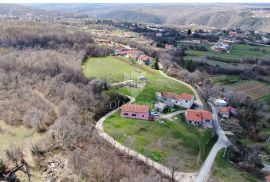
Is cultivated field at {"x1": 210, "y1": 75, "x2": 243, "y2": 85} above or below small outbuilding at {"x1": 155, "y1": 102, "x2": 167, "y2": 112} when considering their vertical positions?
below

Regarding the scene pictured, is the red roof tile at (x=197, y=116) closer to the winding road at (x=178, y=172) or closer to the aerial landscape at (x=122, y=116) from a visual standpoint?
the aerial landscape at (x=122, y=116)

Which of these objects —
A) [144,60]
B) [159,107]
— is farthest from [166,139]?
[144,60]

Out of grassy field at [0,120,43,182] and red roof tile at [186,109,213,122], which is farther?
red roof tile at [186,109,213,122]

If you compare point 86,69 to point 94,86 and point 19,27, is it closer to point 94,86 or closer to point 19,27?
point 94,86

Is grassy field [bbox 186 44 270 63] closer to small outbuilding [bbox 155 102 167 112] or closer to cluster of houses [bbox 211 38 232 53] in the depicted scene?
cluster of houses [bbox 211 38 232 53]

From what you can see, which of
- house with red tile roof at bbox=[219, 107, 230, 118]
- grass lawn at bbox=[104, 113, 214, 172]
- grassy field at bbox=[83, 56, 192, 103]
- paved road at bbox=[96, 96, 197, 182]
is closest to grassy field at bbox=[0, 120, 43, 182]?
paved road at bbox=[96, 96, 197, 182]

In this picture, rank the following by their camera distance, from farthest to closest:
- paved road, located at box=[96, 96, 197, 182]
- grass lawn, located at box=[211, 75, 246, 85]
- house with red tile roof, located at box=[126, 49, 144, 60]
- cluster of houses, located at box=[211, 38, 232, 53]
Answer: cluster of houses, located at box=[211, 38, 232, 53] → house with red tile roof, located at box=[126, 49, 144, 60] → grass lawn, located at box=[211, 75, 246, 85] → paved road, located at box=[96, 96, 197, 182]

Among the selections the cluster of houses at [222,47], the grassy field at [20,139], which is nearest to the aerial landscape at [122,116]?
the grassy field at [20,139]

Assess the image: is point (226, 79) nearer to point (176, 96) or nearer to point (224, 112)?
point (224, 112)
